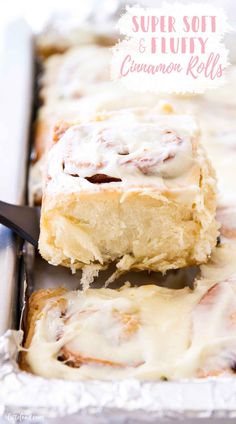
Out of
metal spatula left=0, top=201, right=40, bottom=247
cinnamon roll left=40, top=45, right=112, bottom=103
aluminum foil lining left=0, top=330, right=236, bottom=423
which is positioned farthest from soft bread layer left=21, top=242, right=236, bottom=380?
cinnamon roll left=40, top=45, right=112, bottom=103

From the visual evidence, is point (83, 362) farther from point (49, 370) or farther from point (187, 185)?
point (187, 185)

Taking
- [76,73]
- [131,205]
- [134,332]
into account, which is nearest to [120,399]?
[134,332]

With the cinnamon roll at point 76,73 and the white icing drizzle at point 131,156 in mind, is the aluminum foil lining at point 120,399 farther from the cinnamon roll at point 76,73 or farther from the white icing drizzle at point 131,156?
the cinnamon roll at point 76,73

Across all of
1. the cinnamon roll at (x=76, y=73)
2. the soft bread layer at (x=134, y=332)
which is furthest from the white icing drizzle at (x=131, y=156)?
the cinnamon roll at (x=76, y=73)

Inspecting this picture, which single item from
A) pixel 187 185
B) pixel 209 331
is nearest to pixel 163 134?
pixel 187 185

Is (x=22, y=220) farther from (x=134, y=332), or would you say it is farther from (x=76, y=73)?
(x=76, y=73)

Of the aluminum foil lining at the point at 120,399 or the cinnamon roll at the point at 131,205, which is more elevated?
the cinnamon roll at the point at 131,205

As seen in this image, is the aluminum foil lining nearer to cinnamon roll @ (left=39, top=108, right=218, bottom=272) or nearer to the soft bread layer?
the soft bread layer
